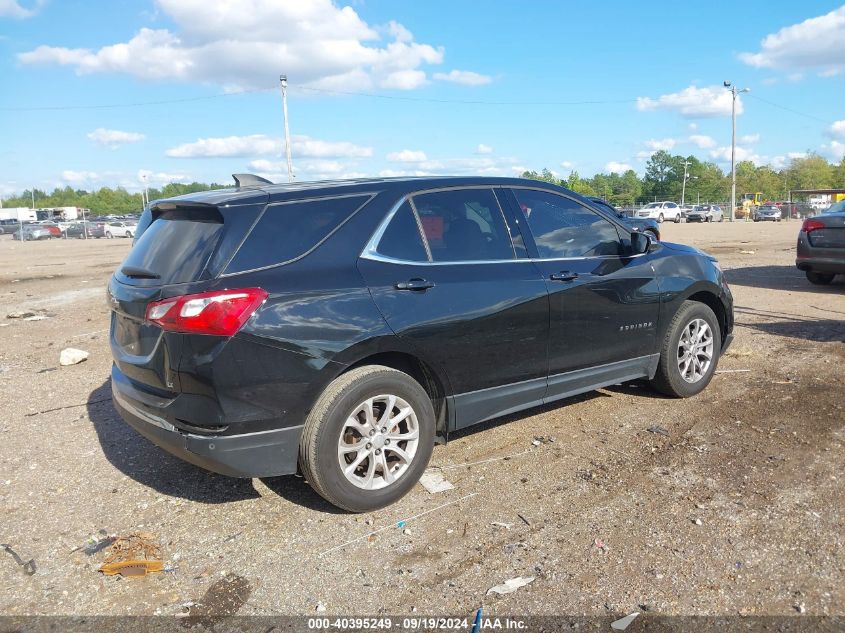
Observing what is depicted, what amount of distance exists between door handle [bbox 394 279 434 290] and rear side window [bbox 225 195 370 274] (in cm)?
47

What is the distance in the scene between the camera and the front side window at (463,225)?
3.90 m

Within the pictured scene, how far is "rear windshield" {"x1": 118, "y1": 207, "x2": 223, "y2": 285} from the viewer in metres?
3.28

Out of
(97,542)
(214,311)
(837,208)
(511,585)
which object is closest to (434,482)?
(511,585)

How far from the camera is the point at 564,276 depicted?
14.3 feet

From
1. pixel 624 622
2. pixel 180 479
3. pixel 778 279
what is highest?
pixel 778 279

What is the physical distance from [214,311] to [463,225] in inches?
64.5

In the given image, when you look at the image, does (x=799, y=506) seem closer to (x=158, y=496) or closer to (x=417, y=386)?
(x=417, y=386)

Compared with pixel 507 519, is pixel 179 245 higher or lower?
higher

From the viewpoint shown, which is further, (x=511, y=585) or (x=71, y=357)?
(x=71, y=357)

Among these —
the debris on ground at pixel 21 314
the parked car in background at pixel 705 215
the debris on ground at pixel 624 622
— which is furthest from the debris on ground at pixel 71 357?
the parked car in background at pixel 705 215

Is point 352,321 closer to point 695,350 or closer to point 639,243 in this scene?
point 639,243

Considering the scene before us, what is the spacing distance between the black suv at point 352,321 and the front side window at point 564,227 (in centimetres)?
2

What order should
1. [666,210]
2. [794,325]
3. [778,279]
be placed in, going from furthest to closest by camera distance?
[666,210], [778,279], [794,325]

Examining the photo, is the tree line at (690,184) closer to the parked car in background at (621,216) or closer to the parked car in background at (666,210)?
the parked car in background at (666,210)
